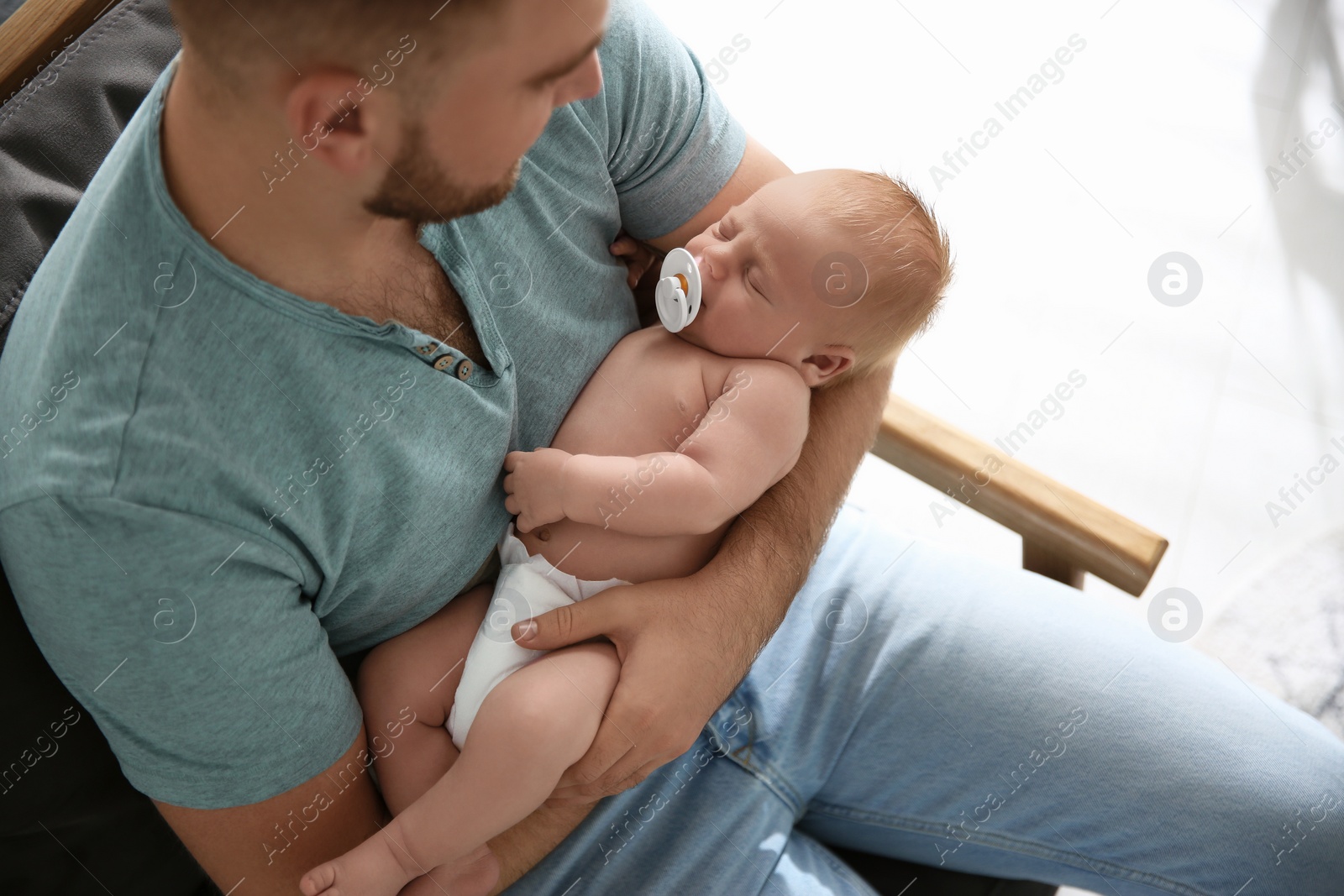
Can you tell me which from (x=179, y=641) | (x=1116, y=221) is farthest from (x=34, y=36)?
(x=1116, y=221)

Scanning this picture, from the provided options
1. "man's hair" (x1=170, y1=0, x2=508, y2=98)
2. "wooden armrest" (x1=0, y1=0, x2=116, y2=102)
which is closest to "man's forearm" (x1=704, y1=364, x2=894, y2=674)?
"man's hair" (x1=170, y1=0, x2=508, y2=98)

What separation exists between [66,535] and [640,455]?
497mm

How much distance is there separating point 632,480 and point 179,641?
0.41 m

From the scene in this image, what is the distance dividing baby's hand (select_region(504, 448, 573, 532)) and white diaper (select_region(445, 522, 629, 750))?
5cm

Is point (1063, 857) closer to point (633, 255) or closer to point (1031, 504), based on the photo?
point (1031, 504)

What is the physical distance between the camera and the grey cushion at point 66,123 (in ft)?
2.71

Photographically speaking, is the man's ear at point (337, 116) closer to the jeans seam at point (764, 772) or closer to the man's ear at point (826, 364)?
the man's ear at point (826, 364)

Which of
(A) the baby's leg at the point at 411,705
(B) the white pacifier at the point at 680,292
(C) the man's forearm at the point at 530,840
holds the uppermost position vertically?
(B) the white pacifier at the point at 680,292

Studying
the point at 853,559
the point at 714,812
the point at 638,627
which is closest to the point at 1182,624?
the point at 853,559

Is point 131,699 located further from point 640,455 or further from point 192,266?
point 640,455

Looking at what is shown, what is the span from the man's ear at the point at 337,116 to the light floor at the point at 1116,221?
5.01ft

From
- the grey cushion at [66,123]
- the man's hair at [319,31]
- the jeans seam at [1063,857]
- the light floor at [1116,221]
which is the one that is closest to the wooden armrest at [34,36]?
the grey cushion at [66,123]

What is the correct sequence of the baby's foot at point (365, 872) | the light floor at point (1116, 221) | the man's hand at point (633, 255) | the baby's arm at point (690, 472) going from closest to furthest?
the baby's foot at point (365, 872), the baby's arm at point (690, 472), the man's hand at point (633, 255), the light floor at point (1116, 221)

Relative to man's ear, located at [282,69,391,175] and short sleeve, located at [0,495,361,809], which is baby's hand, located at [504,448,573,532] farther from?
man's ear, located at [282,69,391,175]
